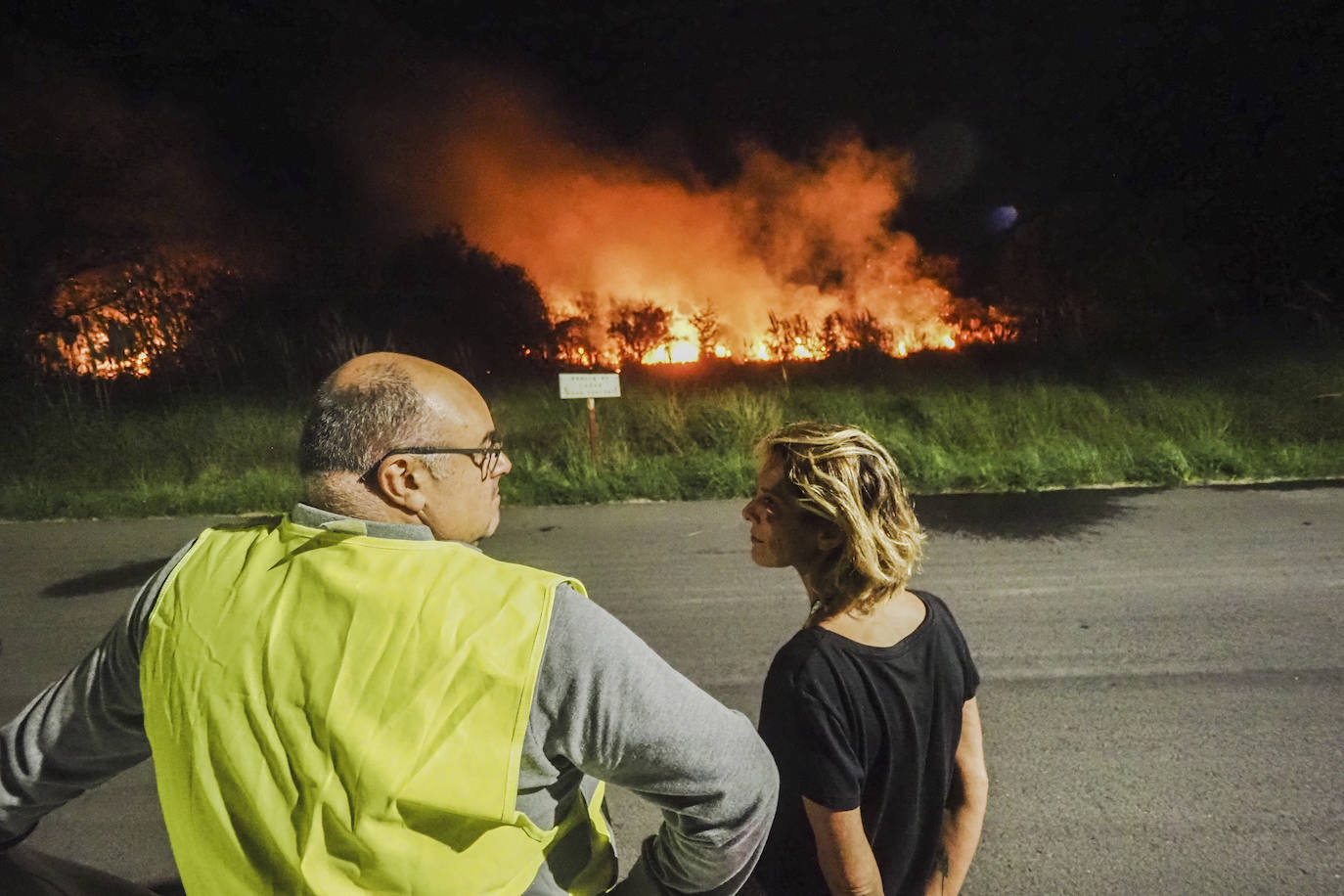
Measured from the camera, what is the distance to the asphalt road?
2.60 m

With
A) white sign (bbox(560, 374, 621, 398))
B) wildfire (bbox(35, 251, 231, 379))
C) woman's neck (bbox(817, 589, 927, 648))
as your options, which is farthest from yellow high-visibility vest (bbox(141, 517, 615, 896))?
wildfire (bbox(35, 251, 231, 379))

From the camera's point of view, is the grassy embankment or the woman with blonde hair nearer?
the woman with blonde hair

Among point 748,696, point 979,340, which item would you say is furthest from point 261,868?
point 979,340

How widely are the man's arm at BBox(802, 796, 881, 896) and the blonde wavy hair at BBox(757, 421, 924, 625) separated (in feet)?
1.23

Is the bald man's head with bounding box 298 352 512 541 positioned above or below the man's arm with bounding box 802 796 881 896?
above

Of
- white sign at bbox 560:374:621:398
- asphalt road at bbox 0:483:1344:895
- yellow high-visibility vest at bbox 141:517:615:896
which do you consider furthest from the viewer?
white sign at bbox 560:374:621:398

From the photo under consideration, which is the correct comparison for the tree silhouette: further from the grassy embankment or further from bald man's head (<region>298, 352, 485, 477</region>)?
bald man's head (<region>298, 352, 485, 477</region>)

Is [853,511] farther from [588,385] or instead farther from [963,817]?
[588,385]

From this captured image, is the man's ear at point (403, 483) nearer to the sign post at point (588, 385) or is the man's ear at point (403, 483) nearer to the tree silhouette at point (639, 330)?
the sign post at point (588, 385)

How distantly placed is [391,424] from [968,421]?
420 inches

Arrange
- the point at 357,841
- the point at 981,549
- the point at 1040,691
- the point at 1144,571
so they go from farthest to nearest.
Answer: the point at 981,549
the point at 1144,571
the point at 1040,691
the point at 357,841

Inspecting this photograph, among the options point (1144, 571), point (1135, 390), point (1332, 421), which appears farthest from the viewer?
point (1135, 390)

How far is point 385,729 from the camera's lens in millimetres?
988

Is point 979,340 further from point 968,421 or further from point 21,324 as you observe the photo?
point 21,324
